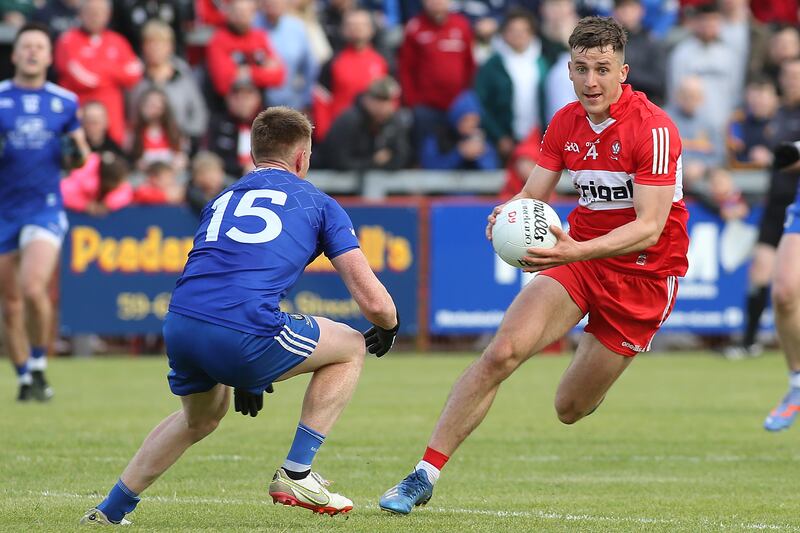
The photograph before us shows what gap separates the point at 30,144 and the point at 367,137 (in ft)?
18.8

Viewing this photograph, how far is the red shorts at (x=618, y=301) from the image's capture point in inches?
310

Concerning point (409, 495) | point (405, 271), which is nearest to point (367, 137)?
point (405, 271)

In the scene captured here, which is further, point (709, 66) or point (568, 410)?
point (709, 66)

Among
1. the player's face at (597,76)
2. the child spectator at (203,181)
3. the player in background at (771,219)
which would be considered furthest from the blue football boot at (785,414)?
the child spectator at (203,181)

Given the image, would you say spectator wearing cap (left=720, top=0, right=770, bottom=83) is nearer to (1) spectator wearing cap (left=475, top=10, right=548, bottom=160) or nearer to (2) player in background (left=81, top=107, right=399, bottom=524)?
(1) spectator wearing cap (left=475, top=10, right=548, bottom=160)

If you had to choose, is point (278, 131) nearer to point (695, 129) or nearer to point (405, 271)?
point (405, 271)

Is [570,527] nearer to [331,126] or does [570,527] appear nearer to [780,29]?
[331,126]

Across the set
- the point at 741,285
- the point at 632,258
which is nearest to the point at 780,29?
the point at 741,285

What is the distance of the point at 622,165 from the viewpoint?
302 inches

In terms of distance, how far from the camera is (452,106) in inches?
727

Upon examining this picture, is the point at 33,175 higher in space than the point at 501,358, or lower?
lower

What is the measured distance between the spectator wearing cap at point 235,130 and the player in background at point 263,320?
1058 centimetres

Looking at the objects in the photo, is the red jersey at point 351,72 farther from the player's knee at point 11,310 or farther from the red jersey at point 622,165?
the red jersey at point 622,165

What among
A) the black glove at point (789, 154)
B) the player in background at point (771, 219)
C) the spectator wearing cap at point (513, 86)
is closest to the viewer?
the black glove at point (789, 154)
